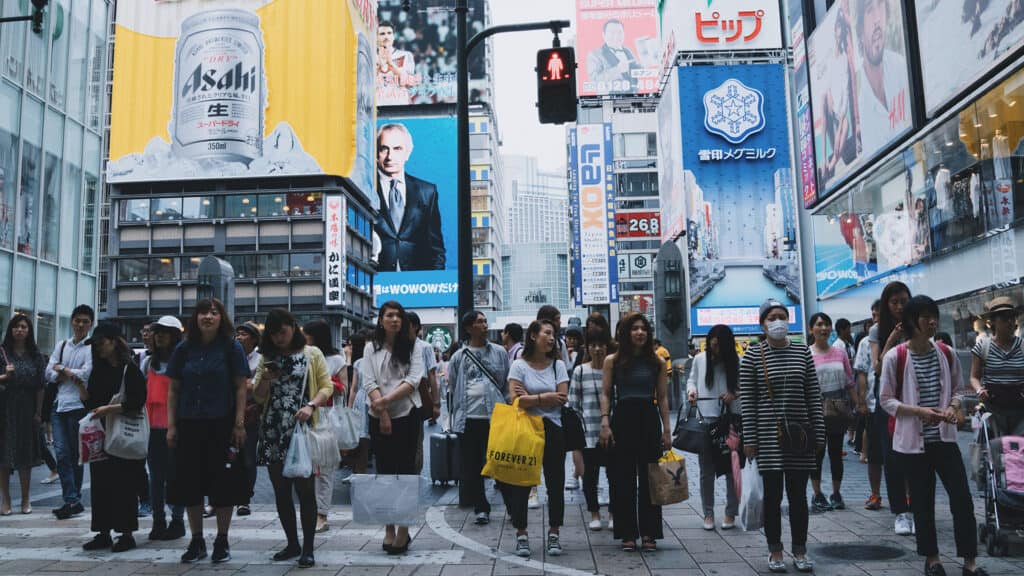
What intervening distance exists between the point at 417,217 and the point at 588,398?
83.9 metres

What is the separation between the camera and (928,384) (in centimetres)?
523

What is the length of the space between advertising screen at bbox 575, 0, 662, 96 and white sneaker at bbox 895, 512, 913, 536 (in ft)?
285

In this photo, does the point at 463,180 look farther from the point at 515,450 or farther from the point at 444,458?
the point at 515,450

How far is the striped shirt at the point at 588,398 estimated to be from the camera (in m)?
7.21

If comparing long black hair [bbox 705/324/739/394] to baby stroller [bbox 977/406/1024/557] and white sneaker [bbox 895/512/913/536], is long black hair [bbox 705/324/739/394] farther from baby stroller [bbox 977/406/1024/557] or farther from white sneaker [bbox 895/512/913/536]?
baby stroller [bbox 977/406/1024/557]

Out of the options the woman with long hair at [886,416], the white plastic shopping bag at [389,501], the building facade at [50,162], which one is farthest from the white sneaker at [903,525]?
the building facade at [50,162]

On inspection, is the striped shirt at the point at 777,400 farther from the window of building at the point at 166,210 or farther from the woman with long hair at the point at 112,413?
the window of building at the point at 166,210

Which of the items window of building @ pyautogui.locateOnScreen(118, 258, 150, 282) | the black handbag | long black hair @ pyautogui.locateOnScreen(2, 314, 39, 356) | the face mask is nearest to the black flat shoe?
the black handbag

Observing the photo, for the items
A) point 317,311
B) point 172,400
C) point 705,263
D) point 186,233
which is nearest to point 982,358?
point 172,400

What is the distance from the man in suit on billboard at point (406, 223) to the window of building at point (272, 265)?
24778 mm

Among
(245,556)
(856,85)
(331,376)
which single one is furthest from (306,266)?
Answer: (245,556)

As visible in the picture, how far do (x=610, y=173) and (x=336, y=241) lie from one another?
99.2 feet

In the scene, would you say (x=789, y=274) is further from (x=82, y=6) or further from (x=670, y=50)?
(x=82, y=6)

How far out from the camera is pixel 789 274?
2363 inches
